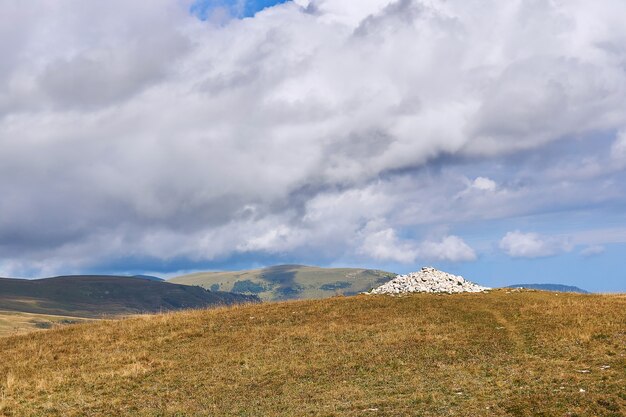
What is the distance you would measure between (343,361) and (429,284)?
28.0 metres

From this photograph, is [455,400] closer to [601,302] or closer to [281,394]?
[281,394]

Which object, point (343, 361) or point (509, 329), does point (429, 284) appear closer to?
point (509, 329)

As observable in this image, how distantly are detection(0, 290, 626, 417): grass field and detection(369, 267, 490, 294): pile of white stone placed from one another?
4.06 meters

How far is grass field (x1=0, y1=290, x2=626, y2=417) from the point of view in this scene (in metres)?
25.7

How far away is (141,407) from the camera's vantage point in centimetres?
2900

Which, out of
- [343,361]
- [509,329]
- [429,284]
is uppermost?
[429,284]

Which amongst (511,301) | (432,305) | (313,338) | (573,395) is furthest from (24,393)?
(511,301)

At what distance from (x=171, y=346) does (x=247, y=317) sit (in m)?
10.1

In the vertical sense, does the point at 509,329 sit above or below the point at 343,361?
above

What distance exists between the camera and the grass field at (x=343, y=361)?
84.2ft

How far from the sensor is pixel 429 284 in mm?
61156

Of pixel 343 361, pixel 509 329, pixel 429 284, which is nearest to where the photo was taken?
pixel 343 361

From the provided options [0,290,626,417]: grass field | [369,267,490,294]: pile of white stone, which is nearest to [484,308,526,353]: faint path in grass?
[0,290,626,417]: grass field

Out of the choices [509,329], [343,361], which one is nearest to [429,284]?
[509,329]
